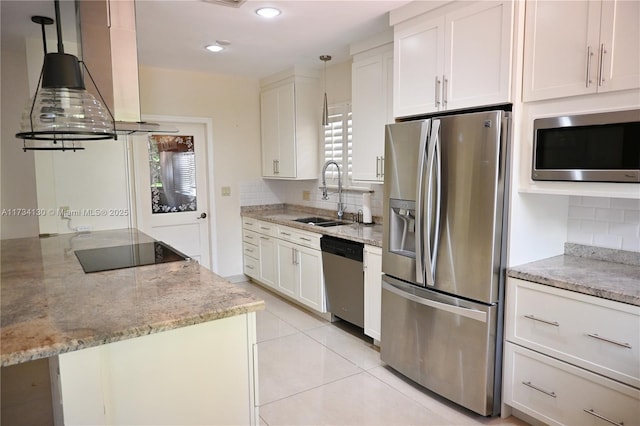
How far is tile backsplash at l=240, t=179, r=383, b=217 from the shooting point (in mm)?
4488

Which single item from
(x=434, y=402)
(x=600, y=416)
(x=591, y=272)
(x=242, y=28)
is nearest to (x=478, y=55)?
(x=591, y=272)

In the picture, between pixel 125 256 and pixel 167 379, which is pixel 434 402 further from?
pixel 125 256

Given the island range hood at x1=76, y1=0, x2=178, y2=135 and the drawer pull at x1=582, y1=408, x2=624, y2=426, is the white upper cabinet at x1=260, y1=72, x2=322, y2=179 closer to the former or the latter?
the island range hood at x1=76, y1=0, x2=178, y2=135

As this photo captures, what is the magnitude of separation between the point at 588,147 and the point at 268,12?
2.16 metres

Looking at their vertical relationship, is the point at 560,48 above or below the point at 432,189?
above

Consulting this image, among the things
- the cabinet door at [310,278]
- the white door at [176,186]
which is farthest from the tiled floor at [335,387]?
the white door at [176,186]

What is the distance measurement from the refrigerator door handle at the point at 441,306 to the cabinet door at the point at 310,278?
1.10 meters

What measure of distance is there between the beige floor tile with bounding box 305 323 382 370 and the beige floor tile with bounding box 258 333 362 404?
2.7 inches

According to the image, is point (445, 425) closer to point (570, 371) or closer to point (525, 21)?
point (570, 371)

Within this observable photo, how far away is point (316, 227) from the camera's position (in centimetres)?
386

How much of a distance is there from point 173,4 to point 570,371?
3184 mm

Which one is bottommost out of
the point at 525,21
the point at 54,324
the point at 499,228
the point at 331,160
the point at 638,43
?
the point at 54,324

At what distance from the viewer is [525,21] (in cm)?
216

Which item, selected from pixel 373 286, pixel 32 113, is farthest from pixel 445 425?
pixel 32 113
